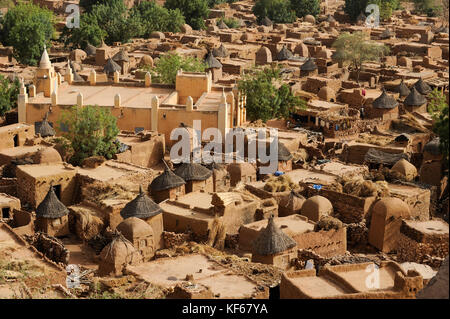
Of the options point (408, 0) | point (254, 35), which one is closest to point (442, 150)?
point (254, 35)

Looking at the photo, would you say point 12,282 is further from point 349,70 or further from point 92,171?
point 349,70

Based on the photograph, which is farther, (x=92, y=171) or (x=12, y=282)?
(x=92, y=171)

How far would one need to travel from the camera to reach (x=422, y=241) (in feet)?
76.6

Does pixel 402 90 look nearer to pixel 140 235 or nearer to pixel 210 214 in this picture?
pixel 210 214

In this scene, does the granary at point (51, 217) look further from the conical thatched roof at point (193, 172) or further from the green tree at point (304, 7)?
the green tree at point (304, 7)

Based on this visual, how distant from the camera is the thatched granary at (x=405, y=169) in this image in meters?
30.1

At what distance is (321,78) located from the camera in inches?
1880

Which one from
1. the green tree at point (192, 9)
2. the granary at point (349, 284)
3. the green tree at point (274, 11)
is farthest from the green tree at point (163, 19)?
the granary at point (349, 284)

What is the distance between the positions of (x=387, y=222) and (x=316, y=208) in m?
2.20

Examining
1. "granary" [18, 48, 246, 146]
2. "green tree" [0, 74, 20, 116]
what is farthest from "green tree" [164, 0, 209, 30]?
"green tree" [0, 74, 20, 116]

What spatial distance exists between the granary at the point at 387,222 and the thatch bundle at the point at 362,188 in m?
1.39

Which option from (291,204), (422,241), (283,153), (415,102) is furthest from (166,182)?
(415,102)
